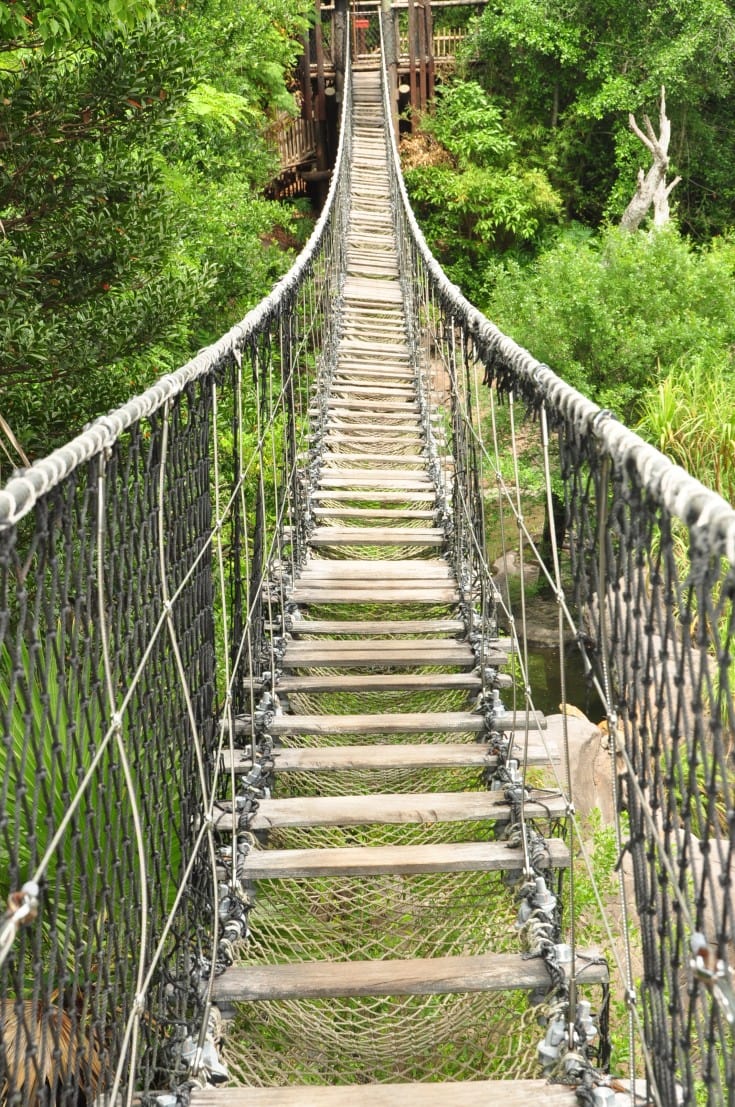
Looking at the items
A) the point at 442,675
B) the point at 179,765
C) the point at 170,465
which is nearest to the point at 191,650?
the point at 179,765

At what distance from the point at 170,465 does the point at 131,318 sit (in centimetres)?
170

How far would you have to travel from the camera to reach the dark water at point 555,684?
639 cm

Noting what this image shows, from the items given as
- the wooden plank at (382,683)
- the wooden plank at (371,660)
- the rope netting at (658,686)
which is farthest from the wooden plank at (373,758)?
the rope netting at (658,686)

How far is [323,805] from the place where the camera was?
→ 78.9 inches

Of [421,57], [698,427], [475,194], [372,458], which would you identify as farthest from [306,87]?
[372,458]

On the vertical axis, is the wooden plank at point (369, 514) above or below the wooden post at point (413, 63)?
below

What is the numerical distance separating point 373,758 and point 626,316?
5.91 m

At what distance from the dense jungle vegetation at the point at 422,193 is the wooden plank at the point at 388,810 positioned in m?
1.53

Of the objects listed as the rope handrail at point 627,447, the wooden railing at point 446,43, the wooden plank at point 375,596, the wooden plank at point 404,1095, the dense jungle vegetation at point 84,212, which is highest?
the wooden railing at point 446,43

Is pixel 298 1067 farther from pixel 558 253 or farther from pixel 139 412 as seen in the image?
pixel 558 253

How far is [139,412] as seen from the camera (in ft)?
4.27

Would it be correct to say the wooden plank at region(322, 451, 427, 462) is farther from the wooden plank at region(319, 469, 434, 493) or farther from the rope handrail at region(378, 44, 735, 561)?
the rope handrail at region(378, 44, 735, 561)

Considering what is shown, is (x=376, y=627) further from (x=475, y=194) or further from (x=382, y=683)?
(x=475, y=194)

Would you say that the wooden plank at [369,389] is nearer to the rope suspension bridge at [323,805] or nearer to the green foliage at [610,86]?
the rope suspension bridge at [323,805]
